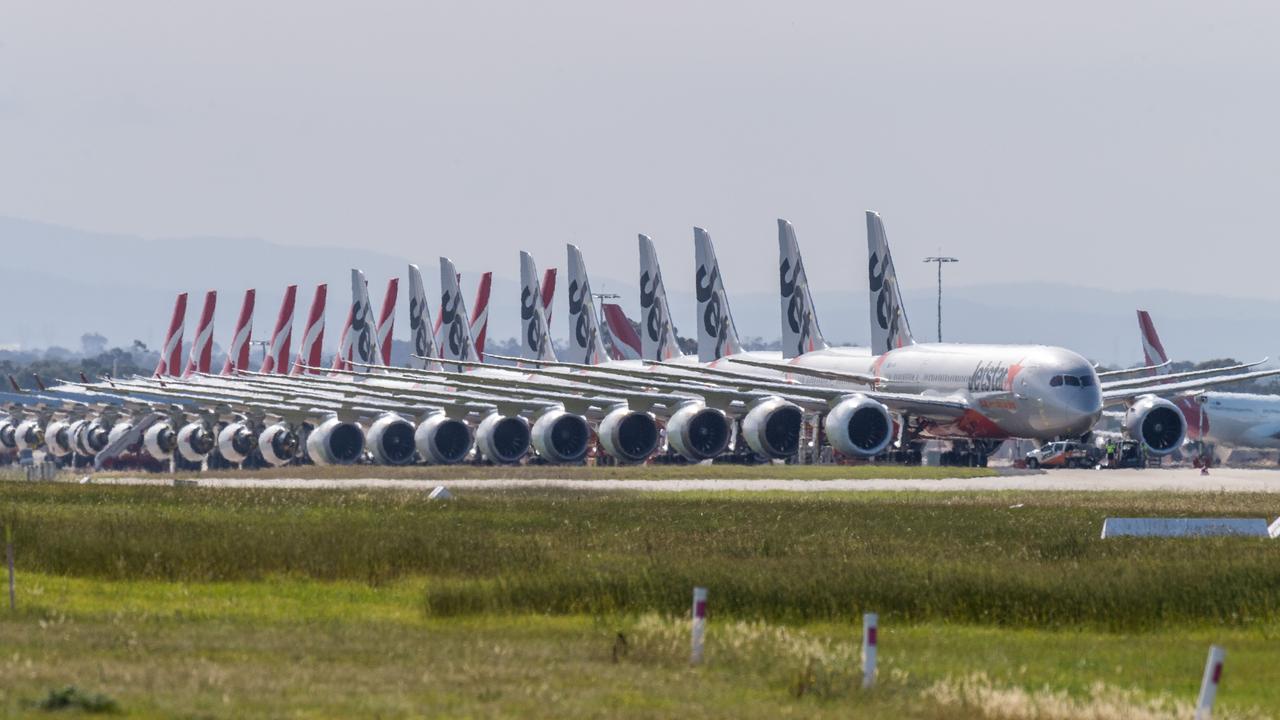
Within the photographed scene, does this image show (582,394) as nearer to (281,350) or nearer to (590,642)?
(281,350)

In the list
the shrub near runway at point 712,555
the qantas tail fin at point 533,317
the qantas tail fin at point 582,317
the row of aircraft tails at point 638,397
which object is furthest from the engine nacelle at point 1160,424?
the qantas tail fin at point 533,317

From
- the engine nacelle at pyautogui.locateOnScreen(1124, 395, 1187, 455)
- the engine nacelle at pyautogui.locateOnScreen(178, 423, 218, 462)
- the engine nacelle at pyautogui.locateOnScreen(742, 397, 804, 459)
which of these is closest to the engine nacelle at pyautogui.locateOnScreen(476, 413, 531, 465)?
the engine nacelle at pyautogui.locateOnScreen(742, 397, 804, 459)

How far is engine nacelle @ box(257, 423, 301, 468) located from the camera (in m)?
116

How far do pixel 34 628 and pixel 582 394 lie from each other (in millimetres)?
72179

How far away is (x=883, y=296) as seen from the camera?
96.2 meters

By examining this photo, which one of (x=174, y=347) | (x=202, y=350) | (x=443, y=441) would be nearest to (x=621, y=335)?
(x=443, y=441)

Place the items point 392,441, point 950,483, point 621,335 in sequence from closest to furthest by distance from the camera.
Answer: point 950,483 → point 392,441 → point 621,335

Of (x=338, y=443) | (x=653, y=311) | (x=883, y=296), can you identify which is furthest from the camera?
(x=653, y=311)

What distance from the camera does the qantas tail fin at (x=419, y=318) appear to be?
141 metres

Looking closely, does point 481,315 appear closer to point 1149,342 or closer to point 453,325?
point 453,325

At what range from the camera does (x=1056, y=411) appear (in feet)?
258

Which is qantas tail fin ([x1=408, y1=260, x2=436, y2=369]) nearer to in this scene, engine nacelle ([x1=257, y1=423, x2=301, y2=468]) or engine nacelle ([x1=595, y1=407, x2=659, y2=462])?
engine nacelle ([x1=257, y1=423, x2=301, y2=468])

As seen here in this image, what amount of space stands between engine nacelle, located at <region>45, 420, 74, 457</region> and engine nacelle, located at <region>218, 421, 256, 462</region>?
2685 centimetres

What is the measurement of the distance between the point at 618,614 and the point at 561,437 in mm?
60461
